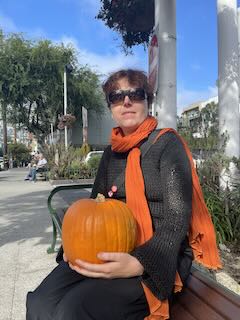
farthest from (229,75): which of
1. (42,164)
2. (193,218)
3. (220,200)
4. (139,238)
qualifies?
(42,164)

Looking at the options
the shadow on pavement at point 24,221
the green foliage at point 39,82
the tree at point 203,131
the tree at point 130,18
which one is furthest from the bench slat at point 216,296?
the green foliage at point 39,82

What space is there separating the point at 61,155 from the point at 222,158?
48.9 ft

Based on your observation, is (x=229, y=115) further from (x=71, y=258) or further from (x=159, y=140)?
(x=71, y=258)

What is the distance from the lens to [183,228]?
2.08 meters

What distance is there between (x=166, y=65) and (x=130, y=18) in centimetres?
168

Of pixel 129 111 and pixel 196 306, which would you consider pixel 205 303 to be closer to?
pixel 196 306

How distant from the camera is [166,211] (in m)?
2.13

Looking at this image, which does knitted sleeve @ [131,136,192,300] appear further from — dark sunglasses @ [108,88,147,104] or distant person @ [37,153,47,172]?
distant person @ [37,153,47,172]

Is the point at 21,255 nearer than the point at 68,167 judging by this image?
Yes

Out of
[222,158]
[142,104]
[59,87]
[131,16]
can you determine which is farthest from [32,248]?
[59,87]

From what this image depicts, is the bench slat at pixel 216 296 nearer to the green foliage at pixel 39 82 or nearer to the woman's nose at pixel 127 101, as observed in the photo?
the woman's nose at pixel 127 101

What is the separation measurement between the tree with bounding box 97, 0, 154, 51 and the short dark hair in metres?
3.91

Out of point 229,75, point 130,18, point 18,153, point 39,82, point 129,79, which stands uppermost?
point 39,82

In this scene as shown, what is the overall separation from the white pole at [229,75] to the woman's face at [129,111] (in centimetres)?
289
